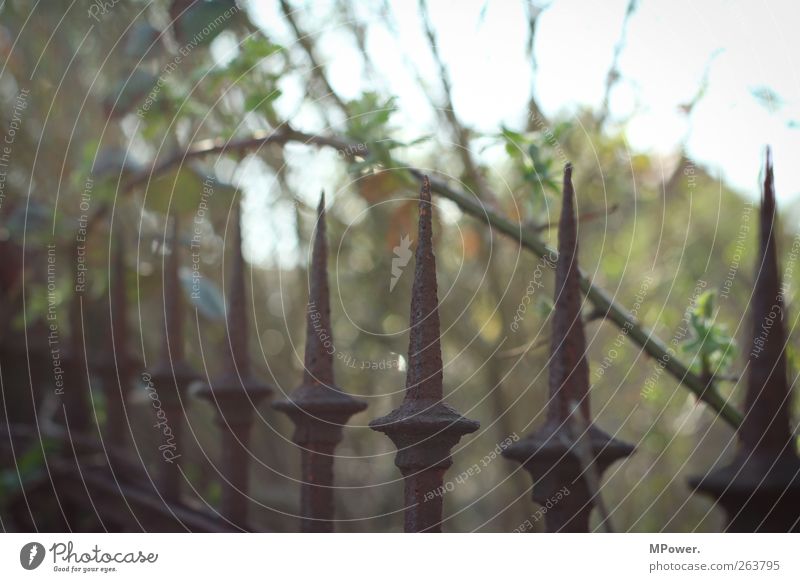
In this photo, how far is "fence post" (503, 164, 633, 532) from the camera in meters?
1.15

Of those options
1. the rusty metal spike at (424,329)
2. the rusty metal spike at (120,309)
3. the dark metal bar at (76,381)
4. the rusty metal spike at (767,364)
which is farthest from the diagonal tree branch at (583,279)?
the dark metal bar at (76,381)

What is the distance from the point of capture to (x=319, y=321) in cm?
135

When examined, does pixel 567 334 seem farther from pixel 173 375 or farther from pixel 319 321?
pixel 173 375

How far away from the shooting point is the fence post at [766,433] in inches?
44.0

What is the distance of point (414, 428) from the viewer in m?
1.15

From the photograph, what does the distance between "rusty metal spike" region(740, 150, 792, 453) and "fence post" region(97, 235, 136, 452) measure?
61.7 inches

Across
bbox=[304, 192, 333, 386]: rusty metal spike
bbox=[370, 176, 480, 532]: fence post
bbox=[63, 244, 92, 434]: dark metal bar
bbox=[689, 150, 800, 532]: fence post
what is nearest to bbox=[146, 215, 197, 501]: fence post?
bbox=[63, 244, 92, 434]: dark metal bar

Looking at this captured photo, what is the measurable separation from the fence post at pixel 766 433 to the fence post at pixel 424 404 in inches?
14.1

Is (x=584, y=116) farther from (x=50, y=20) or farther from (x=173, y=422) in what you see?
(x=50, y=20)

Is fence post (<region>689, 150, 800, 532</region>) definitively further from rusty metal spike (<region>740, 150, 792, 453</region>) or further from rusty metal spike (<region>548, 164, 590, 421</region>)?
rusty metal spike (<region>548, 164, 590, 421</region>)

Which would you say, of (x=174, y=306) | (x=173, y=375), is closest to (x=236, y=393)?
(x=173, y=375)

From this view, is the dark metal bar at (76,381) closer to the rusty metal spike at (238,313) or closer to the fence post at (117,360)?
the fence post at (117,360)
